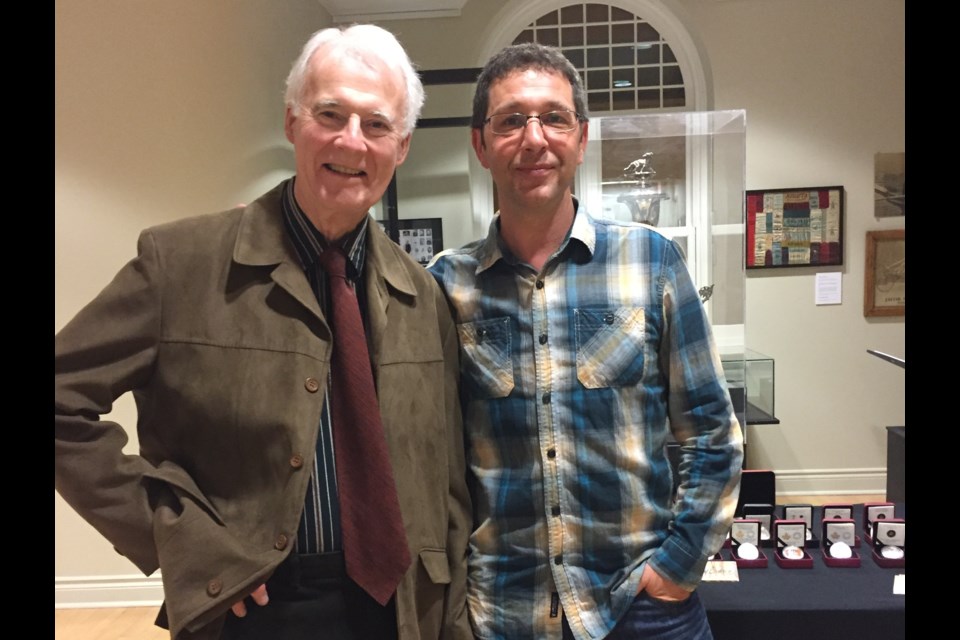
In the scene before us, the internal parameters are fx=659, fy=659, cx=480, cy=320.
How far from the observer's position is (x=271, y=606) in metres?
1.06

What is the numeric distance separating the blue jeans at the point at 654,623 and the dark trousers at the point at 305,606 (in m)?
0.42

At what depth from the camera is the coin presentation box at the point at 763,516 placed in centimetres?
209

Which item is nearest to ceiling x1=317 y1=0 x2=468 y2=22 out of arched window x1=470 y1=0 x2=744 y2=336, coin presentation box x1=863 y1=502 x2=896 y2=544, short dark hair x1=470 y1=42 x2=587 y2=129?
arched window x1=470 y1=0 x2=744 y2=336

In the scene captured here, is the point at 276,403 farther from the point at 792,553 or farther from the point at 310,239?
the point at 792,553

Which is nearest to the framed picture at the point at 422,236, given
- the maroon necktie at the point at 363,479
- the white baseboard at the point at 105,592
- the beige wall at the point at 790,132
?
the beige wall at the point at 790,132

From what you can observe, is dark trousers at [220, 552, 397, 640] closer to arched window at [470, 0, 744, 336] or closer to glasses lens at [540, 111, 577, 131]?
glasses lens at [540, 111, 577, 131]

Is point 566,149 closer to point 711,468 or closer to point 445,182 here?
point 711,468

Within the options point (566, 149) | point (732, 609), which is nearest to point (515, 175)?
point (566, 149)

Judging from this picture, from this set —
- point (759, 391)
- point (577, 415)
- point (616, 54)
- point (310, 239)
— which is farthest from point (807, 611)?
point (616, 54)

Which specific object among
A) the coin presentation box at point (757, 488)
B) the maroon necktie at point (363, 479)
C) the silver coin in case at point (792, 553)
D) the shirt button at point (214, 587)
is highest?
the maroon necktie at point (363, 479)

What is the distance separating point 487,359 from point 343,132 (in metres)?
0.50

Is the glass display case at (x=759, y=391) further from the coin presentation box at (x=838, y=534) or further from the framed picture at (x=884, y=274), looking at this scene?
the coin presentation box at (x=838, y=534)

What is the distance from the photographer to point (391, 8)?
4.34m

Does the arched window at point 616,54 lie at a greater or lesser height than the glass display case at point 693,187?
greater
